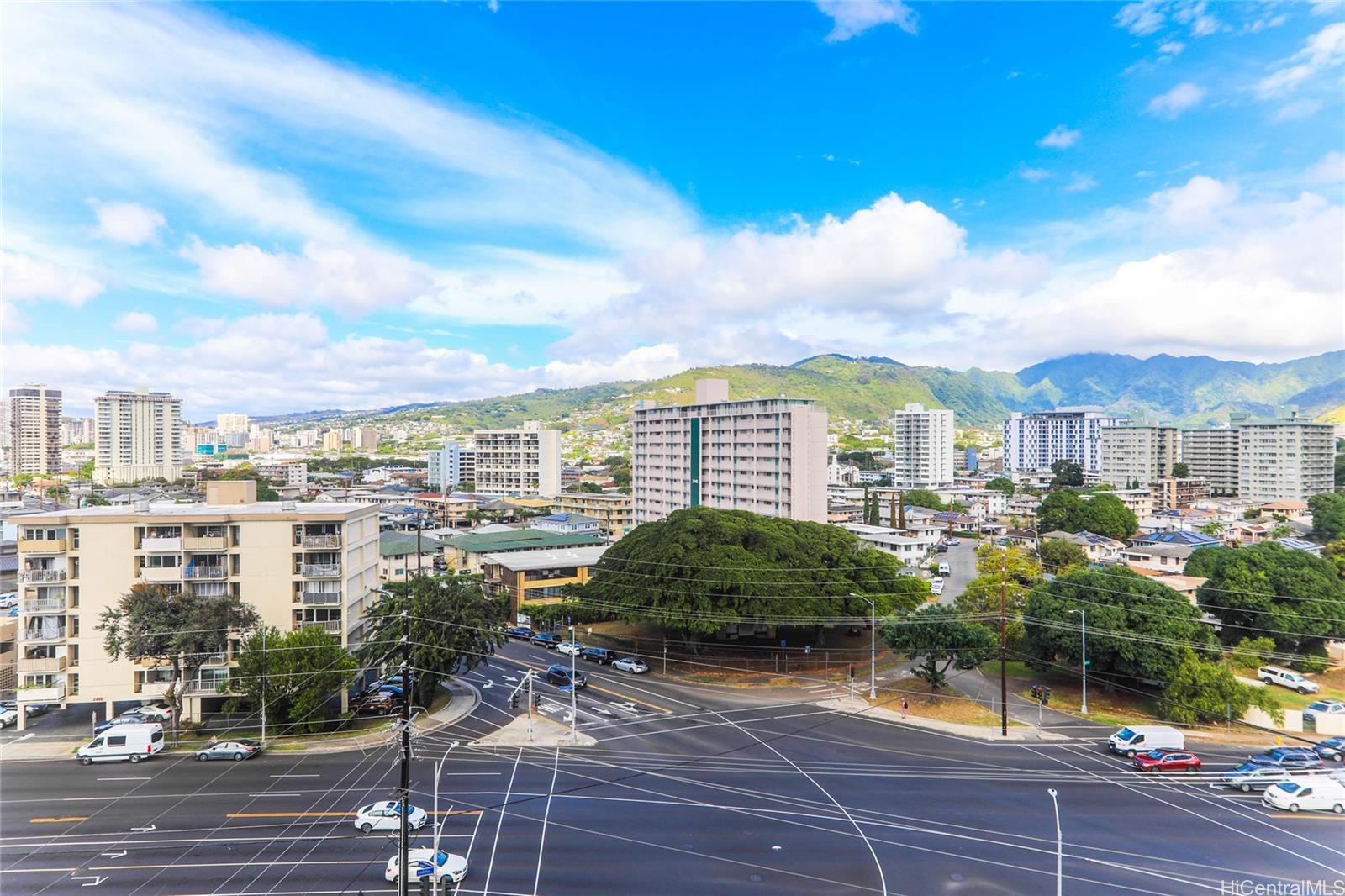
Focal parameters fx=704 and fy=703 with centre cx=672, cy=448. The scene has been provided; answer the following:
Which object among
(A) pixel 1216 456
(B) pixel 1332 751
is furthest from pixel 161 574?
(A) pixel 1216 456

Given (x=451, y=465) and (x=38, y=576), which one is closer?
(x=38, y=576)

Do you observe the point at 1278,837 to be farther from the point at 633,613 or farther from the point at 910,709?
the point at 633,613

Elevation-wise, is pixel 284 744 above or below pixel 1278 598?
below

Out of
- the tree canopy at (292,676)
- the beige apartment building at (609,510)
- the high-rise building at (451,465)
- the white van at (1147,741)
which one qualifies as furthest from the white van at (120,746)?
the high-rise building at (451,465)

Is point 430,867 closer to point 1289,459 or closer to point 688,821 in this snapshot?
point 688,821

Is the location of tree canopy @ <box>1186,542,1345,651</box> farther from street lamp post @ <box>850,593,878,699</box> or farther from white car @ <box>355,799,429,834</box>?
white car @ <box>355,799,429,834</box>
